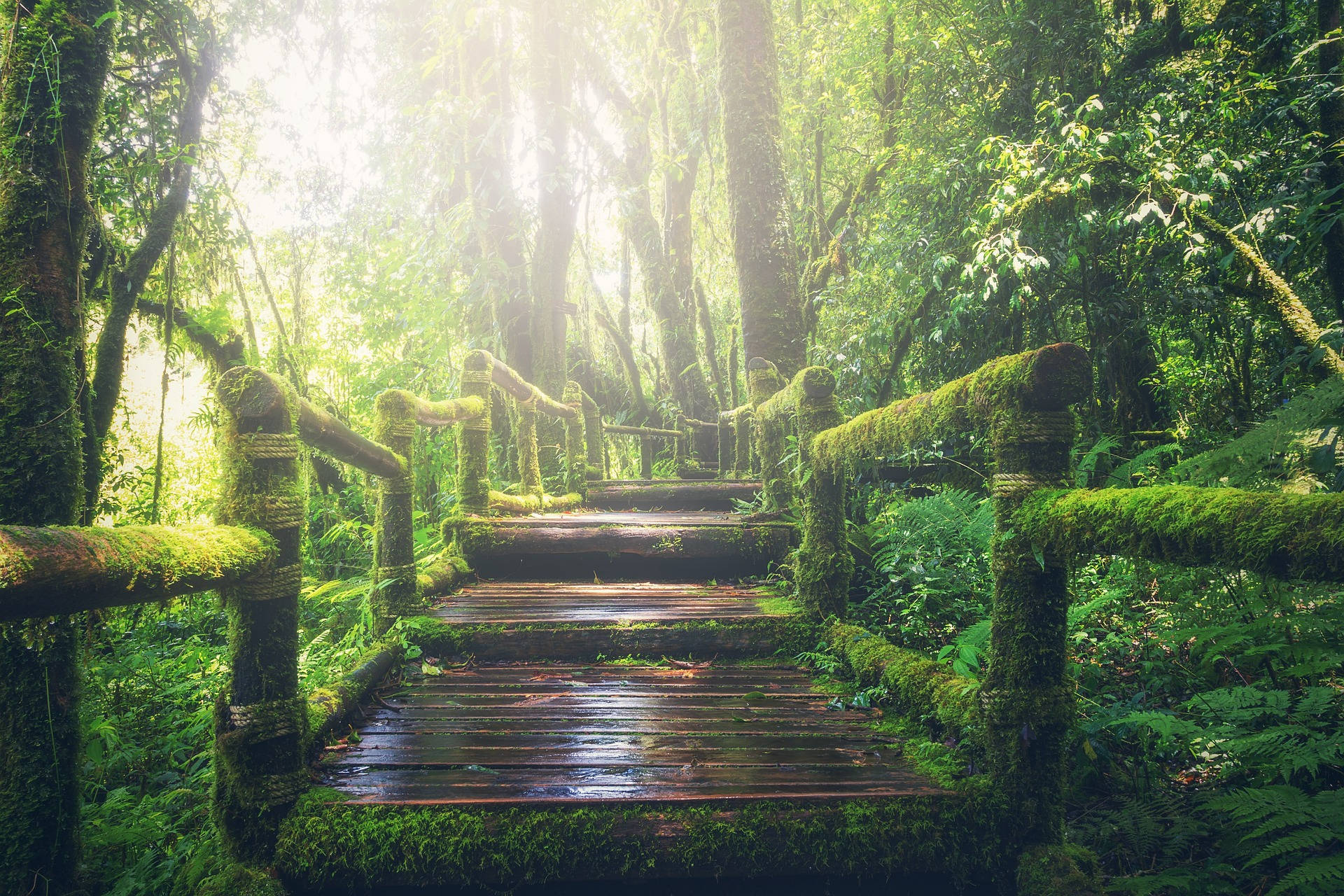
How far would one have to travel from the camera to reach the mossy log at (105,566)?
1.16 meters

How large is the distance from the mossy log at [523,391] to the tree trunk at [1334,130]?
206 inches

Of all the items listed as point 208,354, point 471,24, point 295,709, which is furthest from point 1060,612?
point 471,24

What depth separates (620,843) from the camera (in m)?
1.77

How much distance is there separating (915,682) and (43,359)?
351cm

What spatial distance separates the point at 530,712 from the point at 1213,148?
5.11 metres

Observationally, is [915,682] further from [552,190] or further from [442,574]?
[552,190]

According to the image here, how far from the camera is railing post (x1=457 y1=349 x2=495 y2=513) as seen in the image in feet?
16.4

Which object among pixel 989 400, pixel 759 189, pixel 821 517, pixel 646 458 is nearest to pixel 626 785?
pixel 989 400

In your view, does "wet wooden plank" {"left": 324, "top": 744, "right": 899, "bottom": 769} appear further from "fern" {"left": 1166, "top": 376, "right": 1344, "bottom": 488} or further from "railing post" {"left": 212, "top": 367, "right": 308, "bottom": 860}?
"fern" {"left": 1166, "top": 376, "right": 1344, "bottom": 488}

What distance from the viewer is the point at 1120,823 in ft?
6.42

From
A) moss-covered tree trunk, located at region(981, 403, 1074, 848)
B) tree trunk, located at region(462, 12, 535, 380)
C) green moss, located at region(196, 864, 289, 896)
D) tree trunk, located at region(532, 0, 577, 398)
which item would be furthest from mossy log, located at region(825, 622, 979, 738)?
tree trunk, located at region(462, 12, 535, 380)

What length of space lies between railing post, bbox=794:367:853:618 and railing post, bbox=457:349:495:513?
8.40 feet

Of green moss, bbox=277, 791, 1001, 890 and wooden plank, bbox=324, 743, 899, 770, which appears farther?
wooden plank, bbox=324, 743, 899, 770

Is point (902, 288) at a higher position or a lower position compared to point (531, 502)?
higher
